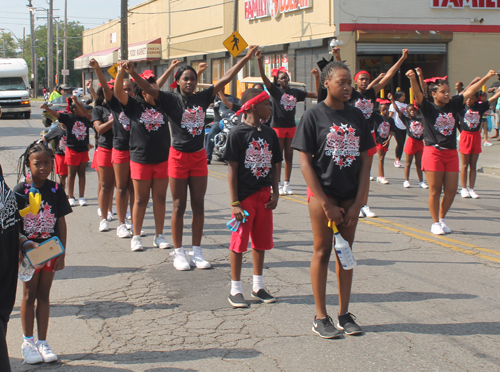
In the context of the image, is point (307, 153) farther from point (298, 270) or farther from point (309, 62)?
point (309, 62)

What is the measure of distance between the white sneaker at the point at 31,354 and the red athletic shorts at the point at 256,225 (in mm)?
1886

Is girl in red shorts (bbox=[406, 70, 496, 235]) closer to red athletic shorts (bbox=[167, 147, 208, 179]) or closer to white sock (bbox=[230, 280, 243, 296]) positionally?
red athletic shorts (bbox=[167, 147, 208, 179])

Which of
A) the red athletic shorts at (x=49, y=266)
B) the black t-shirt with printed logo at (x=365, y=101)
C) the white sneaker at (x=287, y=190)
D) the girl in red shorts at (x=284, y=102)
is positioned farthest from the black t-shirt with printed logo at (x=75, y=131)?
the red athletic shorts at (x=49, y=266)

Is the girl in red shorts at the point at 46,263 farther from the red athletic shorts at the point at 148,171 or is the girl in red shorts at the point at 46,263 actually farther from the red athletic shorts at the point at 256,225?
the red athletic shorts at the point at 148,171

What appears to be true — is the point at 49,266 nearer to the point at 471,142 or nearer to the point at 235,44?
the point at 471,142

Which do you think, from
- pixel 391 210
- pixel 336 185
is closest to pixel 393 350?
pixel 336 185

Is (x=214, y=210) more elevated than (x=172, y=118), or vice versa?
(x=172, y=118)

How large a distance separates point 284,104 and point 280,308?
5.96 m

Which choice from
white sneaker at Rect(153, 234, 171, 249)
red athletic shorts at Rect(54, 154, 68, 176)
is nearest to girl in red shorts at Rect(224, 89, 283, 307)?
white sneaker at Rect(153, 234, 171, 249)

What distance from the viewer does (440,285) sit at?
5926 millimetres

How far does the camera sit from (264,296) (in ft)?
18.1

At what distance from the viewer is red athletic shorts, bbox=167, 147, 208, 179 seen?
256 inches

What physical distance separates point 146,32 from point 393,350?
4864cm

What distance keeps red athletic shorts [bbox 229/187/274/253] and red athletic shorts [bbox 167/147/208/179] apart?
50.4 inches
